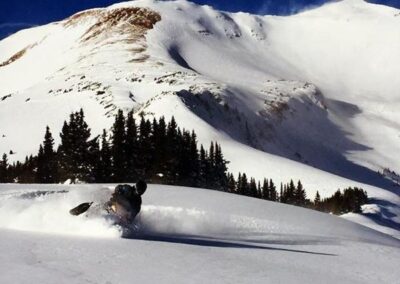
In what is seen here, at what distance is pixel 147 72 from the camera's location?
500ft

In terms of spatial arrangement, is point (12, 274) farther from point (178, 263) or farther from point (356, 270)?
point (356, 270)

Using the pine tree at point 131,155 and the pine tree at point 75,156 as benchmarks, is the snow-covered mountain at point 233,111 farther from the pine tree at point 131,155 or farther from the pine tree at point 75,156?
the pine tree at point 75,156

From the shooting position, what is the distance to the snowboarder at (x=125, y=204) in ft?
52.2

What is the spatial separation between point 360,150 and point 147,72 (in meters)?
54.4

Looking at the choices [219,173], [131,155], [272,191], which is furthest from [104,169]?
[272,191]

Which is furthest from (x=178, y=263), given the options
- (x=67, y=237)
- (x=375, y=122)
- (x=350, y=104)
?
(x=350, y=104)

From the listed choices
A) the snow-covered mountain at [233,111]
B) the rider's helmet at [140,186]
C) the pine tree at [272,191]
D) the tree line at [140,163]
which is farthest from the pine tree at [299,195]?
the rider's helmet at [140,186]

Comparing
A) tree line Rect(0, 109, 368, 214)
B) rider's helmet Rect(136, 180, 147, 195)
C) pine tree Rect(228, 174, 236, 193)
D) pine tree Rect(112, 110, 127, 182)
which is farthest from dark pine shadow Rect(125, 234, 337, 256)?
pine tree Rect(228, 174, 236, 193)

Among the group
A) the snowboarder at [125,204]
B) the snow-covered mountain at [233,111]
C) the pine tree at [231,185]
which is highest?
the snow-covered mountain at [233,111]

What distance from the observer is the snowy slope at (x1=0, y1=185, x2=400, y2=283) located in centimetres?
1097

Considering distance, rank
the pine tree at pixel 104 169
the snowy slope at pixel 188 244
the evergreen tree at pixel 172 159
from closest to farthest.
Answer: the snowy slope at pixel 188 244 → the pine tree at pixel 104 169 → the evergreen tree at pixel 172 159

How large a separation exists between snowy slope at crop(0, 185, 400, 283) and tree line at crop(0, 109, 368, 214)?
34.4 m

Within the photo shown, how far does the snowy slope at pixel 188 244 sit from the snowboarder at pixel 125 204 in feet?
1.49

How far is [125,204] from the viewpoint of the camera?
1595cm
